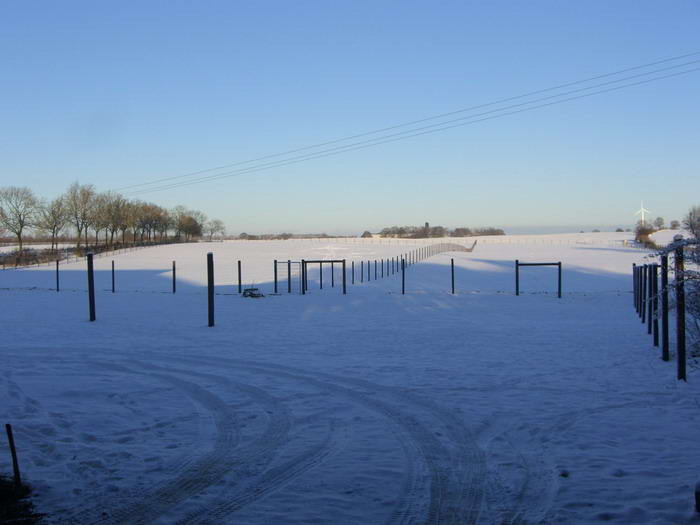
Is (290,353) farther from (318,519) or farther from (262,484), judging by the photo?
(318,519)

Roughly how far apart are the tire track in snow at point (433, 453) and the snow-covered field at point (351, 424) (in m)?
0.02

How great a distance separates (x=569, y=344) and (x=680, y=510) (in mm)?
8157

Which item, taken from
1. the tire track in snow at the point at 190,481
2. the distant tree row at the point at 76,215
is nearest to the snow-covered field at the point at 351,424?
the tire track in snow at the point at 190,481

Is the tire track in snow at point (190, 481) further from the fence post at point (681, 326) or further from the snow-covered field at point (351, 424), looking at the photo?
the fence post at point (681, 326)

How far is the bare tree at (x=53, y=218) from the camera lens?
75312 millimetres

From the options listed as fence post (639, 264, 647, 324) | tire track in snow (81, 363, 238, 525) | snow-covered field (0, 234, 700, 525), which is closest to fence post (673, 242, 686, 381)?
snow-covered field (0, 234, 700, 525)

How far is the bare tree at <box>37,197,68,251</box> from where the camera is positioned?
75.3m

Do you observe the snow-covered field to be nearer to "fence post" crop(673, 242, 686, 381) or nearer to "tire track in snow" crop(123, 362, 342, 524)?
"tire track in snow" crop(123, 362, 342, 524)

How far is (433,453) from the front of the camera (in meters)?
5.71

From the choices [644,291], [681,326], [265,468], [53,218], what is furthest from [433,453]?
[53,218]

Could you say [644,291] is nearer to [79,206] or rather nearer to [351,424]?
[351,424]

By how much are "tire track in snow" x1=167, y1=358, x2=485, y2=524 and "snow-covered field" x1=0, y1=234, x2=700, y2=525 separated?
0.08 feet

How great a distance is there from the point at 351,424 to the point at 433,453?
1.24 m

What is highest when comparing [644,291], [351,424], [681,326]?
[681,326]
